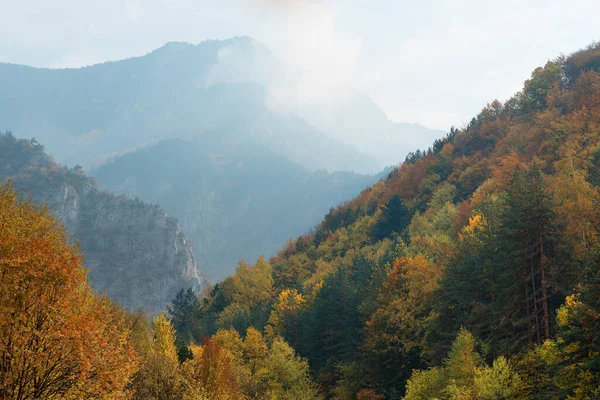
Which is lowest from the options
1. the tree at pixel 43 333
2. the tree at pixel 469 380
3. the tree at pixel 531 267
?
the tree at pixel 469 380

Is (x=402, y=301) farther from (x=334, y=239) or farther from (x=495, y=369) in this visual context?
(x=334, y=239)

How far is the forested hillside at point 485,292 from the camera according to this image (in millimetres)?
28094

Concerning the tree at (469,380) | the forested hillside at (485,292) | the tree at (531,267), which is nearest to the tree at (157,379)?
the forested hillside at (485,292)

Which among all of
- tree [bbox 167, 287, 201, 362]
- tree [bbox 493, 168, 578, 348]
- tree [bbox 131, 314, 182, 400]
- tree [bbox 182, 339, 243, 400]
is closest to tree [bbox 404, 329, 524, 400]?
tree [bbox 493, 168, 578, 348]

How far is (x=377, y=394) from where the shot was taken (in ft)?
154

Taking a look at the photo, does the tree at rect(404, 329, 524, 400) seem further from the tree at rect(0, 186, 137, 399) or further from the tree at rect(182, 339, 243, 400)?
the tree at rect(0, 186, 137, 399)

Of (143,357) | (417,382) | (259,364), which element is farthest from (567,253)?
(259,364)

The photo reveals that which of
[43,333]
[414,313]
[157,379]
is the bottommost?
[414,313]

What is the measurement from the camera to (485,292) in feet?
129

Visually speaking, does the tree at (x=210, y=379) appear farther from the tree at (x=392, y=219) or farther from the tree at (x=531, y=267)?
the tree at (x=392, y=219)

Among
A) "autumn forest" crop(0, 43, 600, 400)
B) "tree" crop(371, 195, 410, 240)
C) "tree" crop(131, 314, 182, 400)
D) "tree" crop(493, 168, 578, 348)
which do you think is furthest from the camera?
"tree" crop(371, 195, 410, 240)

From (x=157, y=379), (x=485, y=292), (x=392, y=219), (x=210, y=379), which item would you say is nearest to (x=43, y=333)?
(x=157, y=379)

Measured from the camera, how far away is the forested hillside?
92.2 feet

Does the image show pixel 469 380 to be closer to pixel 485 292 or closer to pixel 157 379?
pixel 485 292
